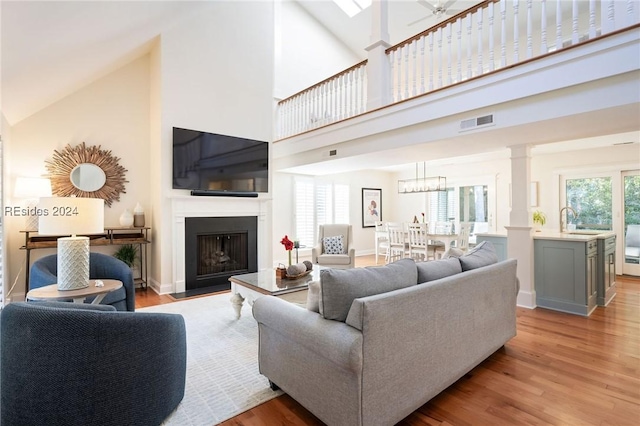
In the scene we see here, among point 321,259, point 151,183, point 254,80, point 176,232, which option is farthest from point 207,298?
point 254,80

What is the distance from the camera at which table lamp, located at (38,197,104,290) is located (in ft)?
7.27

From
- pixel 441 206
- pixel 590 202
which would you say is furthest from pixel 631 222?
pixel 441 206

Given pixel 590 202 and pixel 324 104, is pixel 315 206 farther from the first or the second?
pixel 590 202

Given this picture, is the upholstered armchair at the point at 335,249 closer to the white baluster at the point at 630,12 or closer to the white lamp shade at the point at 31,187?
the white lamp shade at the point at 31,187

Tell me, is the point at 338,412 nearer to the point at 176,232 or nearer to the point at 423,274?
the point at 423,274

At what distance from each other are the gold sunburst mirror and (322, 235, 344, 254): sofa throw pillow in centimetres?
338

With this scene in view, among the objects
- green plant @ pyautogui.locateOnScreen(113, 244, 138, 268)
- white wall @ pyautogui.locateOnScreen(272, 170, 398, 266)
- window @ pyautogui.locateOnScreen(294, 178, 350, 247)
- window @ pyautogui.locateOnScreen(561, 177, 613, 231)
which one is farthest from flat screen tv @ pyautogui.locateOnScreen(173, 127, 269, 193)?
window @ pyautogui.locateOnScreen(561, 177, 613, 231)

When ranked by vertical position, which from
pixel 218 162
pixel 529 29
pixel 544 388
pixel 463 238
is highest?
pixel 529 29

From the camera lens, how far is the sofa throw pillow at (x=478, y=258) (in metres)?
2.41

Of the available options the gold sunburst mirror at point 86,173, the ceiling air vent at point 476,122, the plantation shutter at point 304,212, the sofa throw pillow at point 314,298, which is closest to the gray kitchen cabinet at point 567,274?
Answer: the ceiling air vent at point 476,122

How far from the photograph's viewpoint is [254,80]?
18.5 feet

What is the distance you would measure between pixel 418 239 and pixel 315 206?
8.53 ft

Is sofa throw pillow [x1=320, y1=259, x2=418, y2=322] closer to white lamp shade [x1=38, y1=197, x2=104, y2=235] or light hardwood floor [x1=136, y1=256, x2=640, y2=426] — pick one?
light hardwood floor [x1=136, y1=256, x2=640, y2=426]

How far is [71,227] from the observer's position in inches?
89.4
